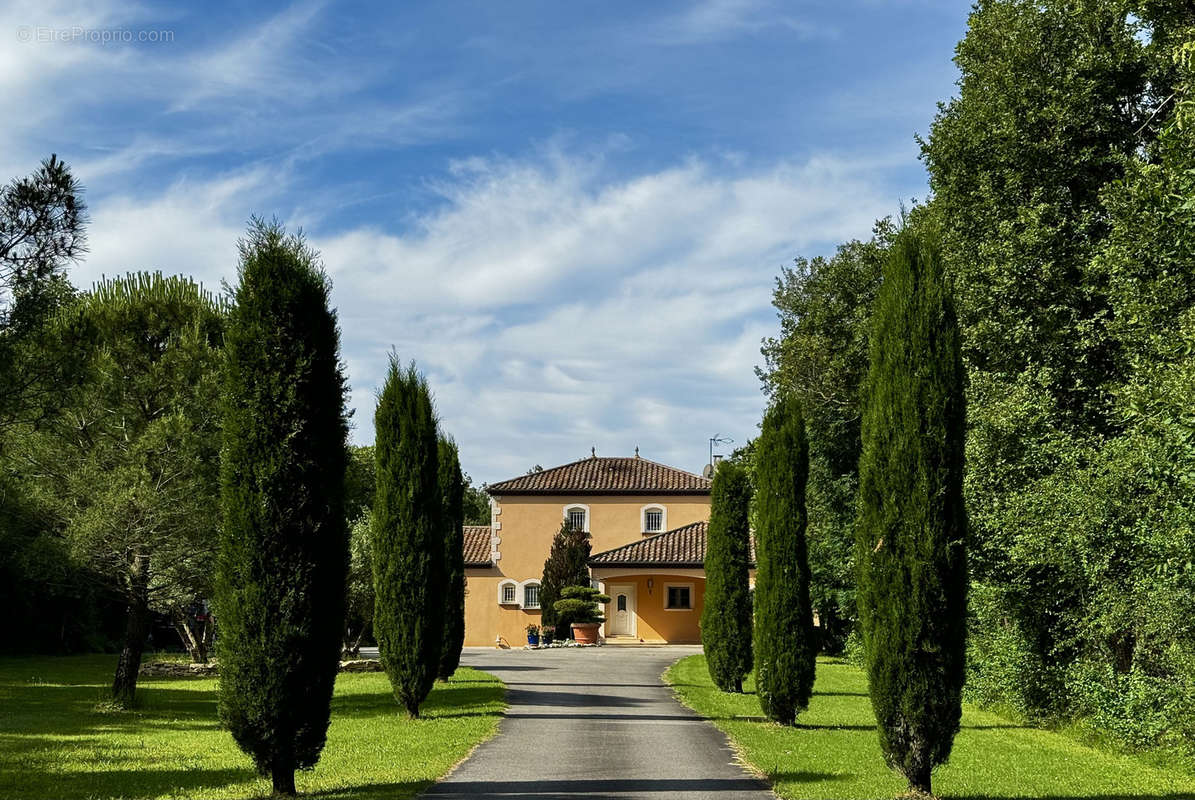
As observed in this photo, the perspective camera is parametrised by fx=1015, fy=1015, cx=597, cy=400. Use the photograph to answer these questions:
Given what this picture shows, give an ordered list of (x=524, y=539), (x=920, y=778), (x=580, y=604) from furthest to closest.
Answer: (x=524, y=539)
(x=580, y=604)
(x=920, y=778)

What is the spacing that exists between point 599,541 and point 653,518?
9.09 feet

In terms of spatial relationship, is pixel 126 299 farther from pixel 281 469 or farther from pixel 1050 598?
pixel 1050 598

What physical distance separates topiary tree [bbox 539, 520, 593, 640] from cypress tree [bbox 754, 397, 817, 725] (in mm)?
26778

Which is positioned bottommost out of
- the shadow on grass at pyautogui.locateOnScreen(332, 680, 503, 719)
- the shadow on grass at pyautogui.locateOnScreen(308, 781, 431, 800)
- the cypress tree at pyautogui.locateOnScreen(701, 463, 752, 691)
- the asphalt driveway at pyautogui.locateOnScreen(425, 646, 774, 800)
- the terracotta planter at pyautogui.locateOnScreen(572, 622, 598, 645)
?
the terracotta planter at pyautogui.locateOnScreen(572, 622, 598, 645)

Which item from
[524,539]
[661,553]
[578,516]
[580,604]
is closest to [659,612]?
[661,553]

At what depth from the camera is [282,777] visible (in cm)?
1009

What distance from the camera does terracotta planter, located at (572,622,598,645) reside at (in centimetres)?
4156

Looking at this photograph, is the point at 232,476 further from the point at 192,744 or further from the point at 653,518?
the point at 653,518

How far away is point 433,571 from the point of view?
59.3ft

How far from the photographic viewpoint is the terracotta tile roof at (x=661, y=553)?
42.8 metres

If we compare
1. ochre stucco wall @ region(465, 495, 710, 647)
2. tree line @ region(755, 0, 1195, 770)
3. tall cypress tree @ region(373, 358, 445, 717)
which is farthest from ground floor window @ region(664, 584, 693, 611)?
tall cypress tree @ region(373, 358, 445, 717)

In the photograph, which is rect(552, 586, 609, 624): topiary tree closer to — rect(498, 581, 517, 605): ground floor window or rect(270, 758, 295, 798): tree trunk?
rect(498, 581, 517, 605): ground floor window

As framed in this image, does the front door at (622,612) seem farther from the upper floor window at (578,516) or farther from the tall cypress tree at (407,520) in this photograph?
the tall cypress tree at (407,520)

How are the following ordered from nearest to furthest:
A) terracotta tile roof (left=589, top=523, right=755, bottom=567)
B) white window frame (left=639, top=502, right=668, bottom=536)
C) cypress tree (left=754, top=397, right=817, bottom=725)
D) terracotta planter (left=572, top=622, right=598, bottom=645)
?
cypress tree (left=754, top=397, right=817, bottom=725) < terracotta planter (left=572, top=622, right=598, bottom=645) < terracotta tile roof (left=589, top=523, right=755, bottom=567) < white window frame (left=639, top=502, right=668, bottom=536)
